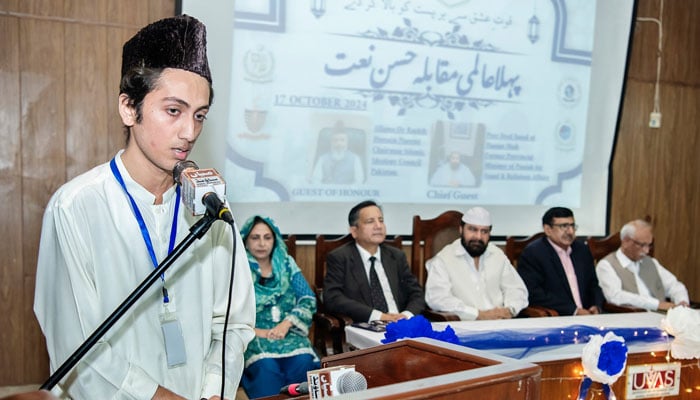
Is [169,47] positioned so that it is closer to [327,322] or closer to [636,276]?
[327,322]

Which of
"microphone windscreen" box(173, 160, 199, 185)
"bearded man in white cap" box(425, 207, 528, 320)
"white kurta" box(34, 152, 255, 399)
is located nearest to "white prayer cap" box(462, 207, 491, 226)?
"bearded man in white cap" box(425, 207, 528, 320)

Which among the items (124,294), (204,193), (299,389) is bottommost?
(299,389)

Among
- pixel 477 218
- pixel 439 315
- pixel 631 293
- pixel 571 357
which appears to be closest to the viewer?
pixel 571 357

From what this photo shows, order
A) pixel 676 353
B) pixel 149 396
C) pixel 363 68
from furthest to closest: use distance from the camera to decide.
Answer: pixel 363 68 → pixel 676 353 → pixel 149 396

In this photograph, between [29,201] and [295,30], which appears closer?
[29,201]

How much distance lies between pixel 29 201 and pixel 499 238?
326 centimetres

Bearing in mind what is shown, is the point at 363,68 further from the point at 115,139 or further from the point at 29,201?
the point at 29,201

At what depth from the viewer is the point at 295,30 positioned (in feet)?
14.1

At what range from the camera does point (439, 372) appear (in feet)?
3.78

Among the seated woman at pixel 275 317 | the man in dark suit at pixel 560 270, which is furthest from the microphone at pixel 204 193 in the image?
the man in dark suit at pixel 560 270

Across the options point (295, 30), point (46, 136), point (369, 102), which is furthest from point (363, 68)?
point (46, 136)

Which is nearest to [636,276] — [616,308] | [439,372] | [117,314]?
[616,308]

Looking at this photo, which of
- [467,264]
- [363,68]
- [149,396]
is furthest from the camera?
[363,68]

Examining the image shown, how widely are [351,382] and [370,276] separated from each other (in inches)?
116
